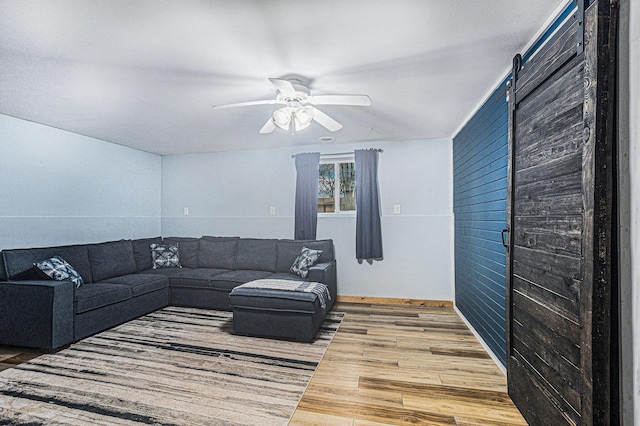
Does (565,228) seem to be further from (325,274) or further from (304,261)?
(304,261)

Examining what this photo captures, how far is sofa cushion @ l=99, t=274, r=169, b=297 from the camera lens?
3.74 m

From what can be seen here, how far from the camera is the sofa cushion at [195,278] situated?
410 cm

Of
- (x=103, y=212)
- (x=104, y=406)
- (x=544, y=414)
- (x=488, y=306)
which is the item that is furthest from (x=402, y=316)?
(x=103, y=212)

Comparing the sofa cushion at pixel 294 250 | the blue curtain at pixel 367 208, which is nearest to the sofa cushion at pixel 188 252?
the sofa cushion at pixel 294 250

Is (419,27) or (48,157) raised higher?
(419,27)

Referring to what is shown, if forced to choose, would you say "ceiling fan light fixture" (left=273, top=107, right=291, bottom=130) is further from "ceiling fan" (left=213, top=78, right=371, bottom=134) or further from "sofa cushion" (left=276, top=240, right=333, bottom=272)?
"sofa cushion" (left=276, top=240, right=333, bottom=272)

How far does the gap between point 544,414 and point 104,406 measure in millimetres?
2708

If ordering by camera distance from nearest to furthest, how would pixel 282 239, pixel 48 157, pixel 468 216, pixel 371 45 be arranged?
pixel 371 45 < pixel 468 216 < pixel 48 157 < pixel 282 239

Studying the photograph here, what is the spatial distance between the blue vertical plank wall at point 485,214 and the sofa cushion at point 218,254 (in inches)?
128

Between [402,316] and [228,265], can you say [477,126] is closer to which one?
[402,316]

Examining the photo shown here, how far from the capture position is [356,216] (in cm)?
459

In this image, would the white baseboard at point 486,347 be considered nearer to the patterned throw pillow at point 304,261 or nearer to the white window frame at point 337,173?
the patterned throw pillow at point 304,261

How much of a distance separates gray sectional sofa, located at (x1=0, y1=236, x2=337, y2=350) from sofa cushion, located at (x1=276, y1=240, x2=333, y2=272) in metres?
0.01

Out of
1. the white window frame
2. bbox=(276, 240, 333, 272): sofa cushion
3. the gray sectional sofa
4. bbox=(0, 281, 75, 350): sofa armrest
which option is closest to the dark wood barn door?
the gray sectional sofa
